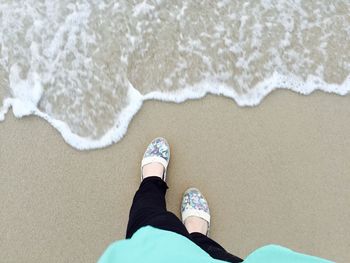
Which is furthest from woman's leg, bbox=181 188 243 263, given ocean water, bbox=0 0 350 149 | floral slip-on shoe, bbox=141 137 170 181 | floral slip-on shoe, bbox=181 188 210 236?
ocean water, bbox=0 0 350 149

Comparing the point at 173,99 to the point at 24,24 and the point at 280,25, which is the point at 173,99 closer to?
the point at 280,25

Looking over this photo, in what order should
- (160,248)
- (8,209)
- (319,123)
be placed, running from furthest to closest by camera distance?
(319,123) < (8,209) < (160,248)

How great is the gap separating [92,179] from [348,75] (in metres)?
0.98

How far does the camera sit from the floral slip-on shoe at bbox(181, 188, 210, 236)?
4.54ft

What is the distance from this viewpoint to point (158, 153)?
54.8 inches

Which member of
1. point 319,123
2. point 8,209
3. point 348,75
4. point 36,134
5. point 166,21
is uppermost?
point 166,21

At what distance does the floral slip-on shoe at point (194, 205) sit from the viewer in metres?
1.38

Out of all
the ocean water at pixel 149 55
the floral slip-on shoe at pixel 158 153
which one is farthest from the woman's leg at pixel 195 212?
the ocean water at pixel 149 55

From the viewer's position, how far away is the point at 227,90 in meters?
1.49

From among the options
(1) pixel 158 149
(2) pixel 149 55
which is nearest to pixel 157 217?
(1) pixel 158 149

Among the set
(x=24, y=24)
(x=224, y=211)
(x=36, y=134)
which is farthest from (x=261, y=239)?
(x=24, y=24)

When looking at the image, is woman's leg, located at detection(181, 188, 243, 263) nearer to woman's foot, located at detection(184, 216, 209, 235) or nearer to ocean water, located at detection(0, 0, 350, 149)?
woman's foot, located at detection(184, 216, 209, 235)

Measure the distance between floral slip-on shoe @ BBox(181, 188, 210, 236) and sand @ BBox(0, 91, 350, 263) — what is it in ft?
0.10

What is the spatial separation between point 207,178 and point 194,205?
106 millimetres
